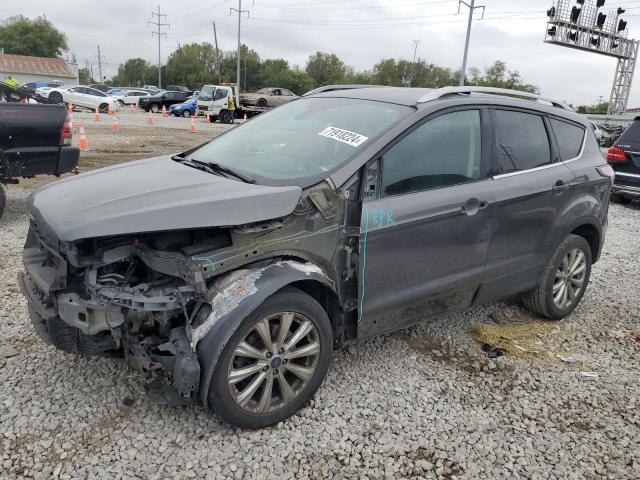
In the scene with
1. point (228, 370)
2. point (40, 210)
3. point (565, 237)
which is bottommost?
point (228, 370)

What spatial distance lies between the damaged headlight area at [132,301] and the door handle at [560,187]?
2604 mm

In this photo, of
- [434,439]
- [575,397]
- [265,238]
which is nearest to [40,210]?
[265,238]

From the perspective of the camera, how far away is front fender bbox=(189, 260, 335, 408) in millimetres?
2461

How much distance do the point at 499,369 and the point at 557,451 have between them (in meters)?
0.83

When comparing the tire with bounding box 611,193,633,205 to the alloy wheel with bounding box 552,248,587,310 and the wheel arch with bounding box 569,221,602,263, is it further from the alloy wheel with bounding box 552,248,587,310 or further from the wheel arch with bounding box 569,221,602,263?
the alloy wheel with bounding box 552,248,587,310

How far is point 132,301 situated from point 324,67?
89.6m

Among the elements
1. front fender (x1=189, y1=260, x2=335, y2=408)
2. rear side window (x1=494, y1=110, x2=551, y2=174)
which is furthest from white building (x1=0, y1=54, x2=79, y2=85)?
front fender (x1=189, y1=260, x2=335, y2=408)

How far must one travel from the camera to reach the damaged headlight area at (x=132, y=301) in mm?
2438

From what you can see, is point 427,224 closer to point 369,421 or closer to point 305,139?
point 305,139

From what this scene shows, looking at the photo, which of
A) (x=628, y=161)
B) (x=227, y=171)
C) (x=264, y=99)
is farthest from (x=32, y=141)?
(x=264, y=99)

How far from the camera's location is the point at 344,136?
3178 millimetres

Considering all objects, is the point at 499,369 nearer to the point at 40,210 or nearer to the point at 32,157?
the point at 40,210

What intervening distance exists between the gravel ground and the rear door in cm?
58

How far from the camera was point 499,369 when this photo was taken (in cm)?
357
